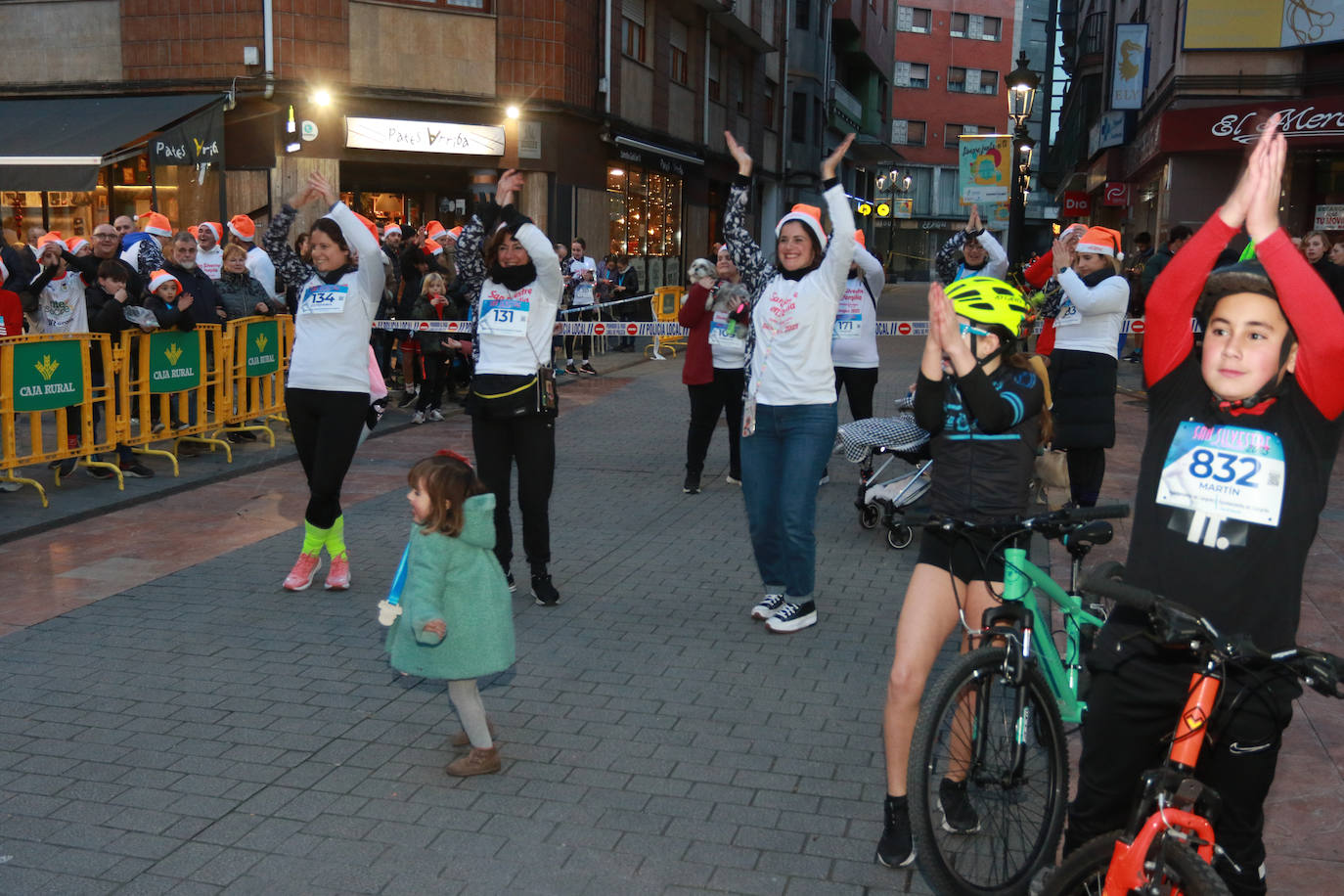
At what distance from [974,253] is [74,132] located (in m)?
16.3

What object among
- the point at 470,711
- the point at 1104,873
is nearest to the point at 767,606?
the point at 470,711

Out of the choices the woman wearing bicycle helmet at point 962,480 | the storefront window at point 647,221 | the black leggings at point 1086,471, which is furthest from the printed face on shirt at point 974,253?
the storefront window at point 647,221

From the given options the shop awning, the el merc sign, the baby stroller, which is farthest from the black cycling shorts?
the el merc sign

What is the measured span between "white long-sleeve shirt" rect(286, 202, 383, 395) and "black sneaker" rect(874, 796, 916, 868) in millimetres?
4044

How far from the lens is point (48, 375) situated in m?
9.37

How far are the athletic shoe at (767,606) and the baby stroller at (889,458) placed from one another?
1.74 meters

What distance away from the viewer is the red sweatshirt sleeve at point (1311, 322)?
2.75 meters

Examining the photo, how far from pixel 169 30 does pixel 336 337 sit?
16.9 m

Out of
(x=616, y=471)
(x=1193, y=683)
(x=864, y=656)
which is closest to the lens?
(x=1193, y=683)

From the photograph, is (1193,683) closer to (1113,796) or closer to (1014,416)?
(1113,796)

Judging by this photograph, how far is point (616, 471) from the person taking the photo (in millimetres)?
11102

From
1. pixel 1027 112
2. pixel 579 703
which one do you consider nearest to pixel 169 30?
pixel 1027 112

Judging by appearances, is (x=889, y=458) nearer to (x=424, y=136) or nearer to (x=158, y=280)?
(x=158, y=280)

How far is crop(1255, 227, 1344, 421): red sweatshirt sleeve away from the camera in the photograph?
2750 mm
